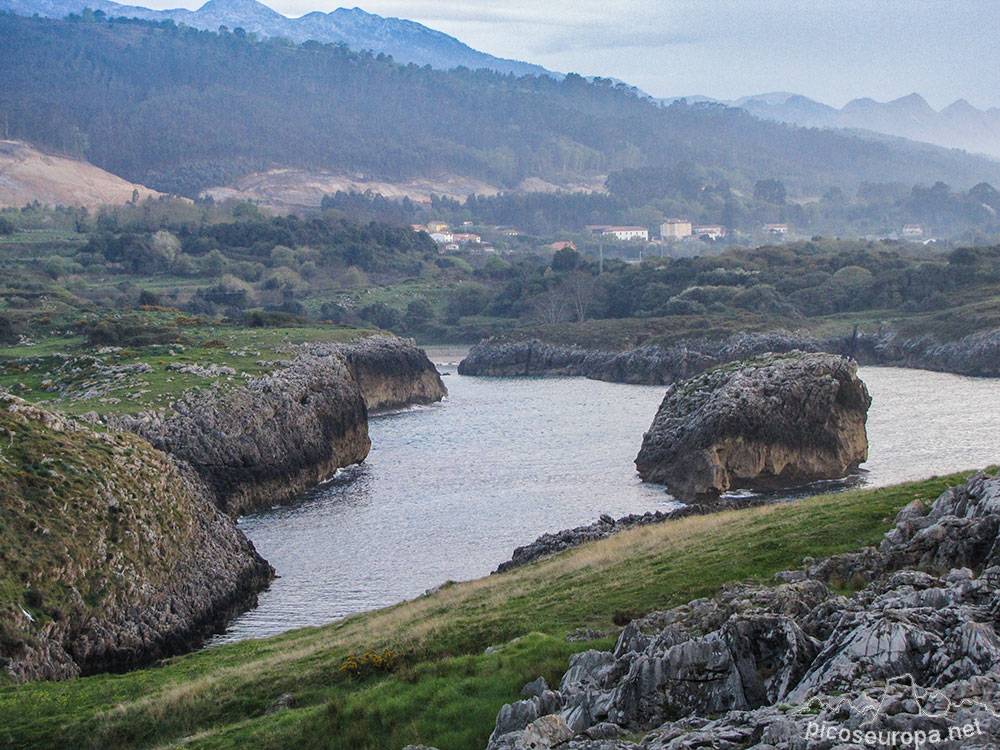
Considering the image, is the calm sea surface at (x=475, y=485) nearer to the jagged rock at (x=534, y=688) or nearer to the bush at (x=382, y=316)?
the jagged rock at (x=534, y=688)

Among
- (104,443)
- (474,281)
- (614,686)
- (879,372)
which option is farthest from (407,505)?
(474,281)

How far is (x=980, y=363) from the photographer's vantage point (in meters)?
90.4

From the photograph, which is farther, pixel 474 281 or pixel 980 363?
pixel 474 281

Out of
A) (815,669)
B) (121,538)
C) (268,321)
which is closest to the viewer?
(815,669)

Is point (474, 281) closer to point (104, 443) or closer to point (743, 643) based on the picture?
point (104, 443)

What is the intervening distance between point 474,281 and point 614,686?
150714 millimetres

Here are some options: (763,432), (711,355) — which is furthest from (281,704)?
(711,355)

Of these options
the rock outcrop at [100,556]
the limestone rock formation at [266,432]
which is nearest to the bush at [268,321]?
the limestone rock formation at [266,432]

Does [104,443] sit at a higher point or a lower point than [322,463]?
higher

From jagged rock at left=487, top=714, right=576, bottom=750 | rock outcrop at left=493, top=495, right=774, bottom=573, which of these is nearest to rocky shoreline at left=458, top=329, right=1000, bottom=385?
rock outcrop at left=493, top=495, right=774, bottom=573

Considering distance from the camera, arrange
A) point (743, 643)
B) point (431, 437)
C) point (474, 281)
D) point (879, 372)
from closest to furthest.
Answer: point (743, 643) < point (431, 437) < point (879, 372) < point (474, 281)

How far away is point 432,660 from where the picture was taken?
18.2 meters

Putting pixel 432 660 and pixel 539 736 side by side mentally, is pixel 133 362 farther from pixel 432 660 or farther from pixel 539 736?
pixel 539 736

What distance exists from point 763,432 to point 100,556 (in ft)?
101
